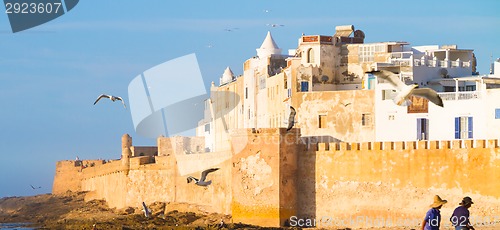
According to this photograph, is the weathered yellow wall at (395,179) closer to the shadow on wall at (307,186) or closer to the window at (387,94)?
the shadow on wall at (307,186)

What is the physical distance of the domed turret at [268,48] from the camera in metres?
59.7

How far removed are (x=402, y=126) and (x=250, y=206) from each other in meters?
6.53

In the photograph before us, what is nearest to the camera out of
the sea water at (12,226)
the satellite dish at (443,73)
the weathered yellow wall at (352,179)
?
the weathered yellow wall at (352,179)

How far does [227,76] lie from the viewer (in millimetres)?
68312

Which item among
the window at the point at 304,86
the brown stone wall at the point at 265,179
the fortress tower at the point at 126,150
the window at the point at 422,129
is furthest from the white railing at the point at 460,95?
the fortress tower at the point at 126,150

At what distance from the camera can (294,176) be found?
44.7 metres

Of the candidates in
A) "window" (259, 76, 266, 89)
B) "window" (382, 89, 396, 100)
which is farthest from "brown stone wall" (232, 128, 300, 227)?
"window" (259, 76, 266, 89)

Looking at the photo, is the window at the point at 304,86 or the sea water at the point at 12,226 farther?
the sea water at the point at 12,226

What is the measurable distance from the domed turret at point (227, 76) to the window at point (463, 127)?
23.5 m

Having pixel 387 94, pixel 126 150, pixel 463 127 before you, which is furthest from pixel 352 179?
pixel 126 150

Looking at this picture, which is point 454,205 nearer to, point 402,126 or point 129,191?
point 402,126

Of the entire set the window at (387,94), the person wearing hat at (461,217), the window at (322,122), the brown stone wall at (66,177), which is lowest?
the person wearing hat at (461,217)

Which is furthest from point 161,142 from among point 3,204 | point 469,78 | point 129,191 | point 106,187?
point 469,78

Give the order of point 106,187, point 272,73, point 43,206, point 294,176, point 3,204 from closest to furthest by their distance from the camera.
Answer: point 294,176 < point 272,73 < point 106,187 < point 43,206 < point 3,204
